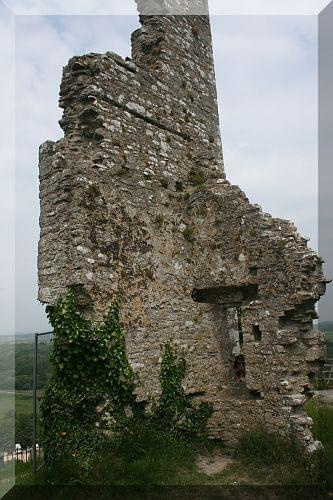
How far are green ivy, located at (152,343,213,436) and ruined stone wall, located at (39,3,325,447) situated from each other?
178 mm

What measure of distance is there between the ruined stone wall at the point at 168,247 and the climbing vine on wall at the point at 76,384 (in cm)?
32

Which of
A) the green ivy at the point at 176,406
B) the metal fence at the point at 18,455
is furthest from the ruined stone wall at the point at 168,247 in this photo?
the metal fence at the point at 18,455

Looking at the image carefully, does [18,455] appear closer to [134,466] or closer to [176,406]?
[134,466]

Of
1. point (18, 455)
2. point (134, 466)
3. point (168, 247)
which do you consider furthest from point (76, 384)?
point (168, 247)

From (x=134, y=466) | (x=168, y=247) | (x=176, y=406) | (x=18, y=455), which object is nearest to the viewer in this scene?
Answer: (x=134, y=466)

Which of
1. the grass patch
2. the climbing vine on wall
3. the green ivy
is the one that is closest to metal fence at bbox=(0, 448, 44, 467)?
the grass patch

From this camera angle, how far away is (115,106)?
7.68 metres

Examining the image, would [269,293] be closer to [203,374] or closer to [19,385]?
[203,374]

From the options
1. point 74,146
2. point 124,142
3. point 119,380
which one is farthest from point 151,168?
point 119,380

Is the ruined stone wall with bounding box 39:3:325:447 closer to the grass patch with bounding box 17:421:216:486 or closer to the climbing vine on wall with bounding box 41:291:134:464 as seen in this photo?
the climbing vine on wall with bounding box 41:291:134:464

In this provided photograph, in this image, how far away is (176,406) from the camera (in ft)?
25.4

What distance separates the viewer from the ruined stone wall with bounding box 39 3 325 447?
6910mm

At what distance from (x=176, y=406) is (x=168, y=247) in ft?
8.94

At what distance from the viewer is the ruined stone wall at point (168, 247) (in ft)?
22.7
